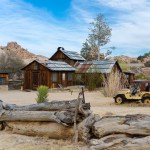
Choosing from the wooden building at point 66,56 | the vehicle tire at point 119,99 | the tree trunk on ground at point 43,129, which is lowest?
the tree trunk on ground at point 43,129

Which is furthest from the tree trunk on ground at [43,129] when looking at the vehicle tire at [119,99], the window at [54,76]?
the window at [54,76]

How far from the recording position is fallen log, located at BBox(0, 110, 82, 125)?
7.91 meters

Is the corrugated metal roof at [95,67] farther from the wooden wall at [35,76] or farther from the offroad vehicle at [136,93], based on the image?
the offroad vehicle at [136,93]

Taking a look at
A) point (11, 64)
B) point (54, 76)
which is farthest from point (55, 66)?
point (11, 64)

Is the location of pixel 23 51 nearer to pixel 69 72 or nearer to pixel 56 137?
pixel 69 72

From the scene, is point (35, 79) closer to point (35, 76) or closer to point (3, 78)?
point (35, 76)

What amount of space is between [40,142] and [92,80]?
76.1ft

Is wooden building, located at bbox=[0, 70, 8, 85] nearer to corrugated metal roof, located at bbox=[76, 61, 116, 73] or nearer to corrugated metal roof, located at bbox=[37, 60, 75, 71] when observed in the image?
corrugated metal roof, located at bbox=[37, 60, 75, 71]

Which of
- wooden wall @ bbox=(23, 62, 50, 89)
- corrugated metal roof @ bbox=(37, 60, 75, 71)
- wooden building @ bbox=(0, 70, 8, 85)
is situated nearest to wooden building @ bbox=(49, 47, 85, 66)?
corrugated metal roof @ bbox=(37, 60, 75, 71)

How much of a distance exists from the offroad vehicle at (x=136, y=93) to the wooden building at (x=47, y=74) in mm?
15582

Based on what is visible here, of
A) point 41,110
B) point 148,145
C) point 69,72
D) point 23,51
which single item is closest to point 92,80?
point 69,72

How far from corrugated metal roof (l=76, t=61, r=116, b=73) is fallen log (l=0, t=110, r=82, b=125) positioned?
23.3m

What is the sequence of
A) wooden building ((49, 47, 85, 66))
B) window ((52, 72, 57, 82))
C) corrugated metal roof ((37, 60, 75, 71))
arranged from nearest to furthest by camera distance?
corrugated metal roof ((37, 60, 75, 71)) < window ((52, 72, 57, 82)) < wooden building ((49, 47, 85, 66))

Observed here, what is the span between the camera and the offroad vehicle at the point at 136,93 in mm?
16906
